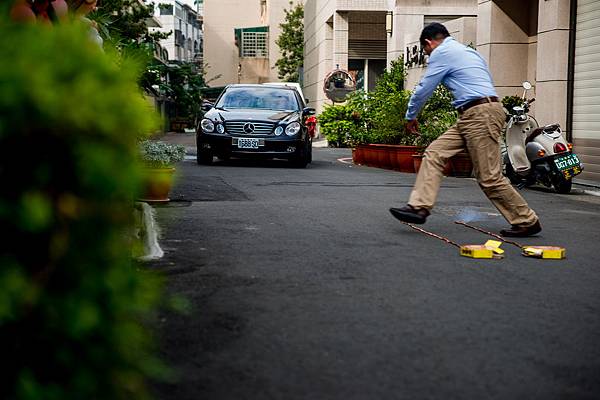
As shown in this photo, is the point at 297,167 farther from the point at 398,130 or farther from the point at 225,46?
the point at 225,46

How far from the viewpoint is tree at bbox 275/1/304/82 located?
220ft

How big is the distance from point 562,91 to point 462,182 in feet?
10.9

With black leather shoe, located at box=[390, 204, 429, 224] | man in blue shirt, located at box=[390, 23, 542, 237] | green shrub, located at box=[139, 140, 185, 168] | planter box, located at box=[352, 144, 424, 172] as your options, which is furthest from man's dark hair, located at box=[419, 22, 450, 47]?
planter box, located at box=[352, 144, 424, 172]

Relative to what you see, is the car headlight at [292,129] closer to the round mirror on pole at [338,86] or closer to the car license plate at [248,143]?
the car license plate at [248,143]

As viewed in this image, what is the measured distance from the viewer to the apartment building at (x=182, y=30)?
342 feet

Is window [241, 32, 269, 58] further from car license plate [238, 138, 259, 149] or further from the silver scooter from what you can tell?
the silver scooter

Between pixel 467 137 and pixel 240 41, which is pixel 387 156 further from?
pixel 240 41

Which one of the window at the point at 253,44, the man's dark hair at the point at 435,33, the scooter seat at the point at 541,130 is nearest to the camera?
the man's dark hair at the point at 435,33

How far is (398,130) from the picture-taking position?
19578 mm

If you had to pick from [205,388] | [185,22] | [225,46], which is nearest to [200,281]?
[205,388]

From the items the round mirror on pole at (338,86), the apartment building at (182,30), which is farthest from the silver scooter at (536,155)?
the apartment building at (182,30)

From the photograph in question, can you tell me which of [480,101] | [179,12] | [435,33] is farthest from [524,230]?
[179,12]

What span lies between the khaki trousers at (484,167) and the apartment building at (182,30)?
88793mm

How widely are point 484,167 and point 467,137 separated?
317 mm
